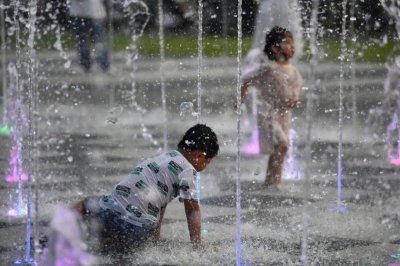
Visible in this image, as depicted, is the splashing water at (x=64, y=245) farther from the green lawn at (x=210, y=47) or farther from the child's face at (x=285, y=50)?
the green lawn at (x=210, y=47)

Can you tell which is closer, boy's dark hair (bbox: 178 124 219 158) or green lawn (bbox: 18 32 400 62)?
boy's dark hair (bbox: 178 124 219 158)

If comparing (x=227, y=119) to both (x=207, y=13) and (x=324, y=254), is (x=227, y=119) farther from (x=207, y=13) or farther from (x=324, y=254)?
(x=207, y=13)

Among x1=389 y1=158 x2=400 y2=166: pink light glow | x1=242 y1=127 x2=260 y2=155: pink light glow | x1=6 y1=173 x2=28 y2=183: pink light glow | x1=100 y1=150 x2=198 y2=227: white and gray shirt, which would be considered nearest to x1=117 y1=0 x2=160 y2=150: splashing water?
x1=242 y1=127 x2=260 y2=155: pink light glow

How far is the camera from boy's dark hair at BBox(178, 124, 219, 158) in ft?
15.3

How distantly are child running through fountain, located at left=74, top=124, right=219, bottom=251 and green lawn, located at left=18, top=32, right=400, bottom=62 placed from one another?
44.6 ft

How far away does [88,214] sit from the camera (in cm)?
453

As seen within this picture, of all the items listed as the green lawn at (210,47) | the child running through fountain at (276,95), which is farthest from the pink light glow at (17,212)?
the green lawn at (210,47)

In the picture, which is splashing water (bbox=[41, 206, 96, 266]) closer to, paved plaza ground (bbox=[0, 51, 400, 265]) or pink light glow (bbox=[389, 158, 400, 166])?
paved plaza ground (bbox=[0, 51, 400, 265])

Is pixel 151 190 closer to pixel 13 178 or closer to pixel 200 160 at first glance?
pixel 200 160

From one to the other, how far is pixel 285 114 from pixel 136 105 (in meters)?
5.46

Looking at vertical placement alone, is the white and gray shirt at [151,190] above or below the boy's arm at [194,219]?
above

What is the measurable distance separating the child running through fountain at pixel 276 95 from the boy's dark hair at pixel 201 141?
1701 mm

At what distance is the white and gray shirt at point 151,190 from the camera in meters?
4.51

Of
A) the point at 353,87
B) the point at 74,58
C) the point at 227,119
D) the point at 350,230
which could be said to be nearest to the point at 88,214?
the point at 350,230
